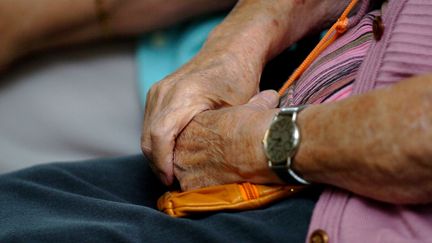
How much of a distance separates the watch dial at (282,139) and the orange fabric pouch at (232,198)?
6 centimetres

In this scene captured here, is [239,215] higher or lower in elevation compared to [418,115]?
lower

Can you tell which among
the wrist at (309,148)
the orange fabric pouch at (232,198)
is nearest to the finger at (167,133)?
the orange fabric pouch at (232,198)

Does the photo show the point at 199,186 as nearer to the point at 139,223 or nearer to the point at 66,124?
the point at 139,223

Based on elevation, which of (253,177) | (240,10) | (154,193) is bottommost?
(154,193)

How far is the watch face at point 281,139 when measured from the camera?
33.9 inches

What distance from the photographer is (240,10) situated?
4.14 ft

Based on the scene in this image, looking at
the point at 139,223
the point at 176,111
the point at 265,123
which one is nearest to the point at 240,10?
the point at 176,111

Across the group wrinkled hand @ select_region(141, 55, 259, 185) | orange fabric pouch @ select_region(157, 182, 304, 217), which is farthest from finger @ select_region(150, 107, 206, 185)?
orange fabric pouch @ select_region(157, 182, 304, 217)

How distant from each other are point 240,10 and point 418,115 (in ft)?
1.90

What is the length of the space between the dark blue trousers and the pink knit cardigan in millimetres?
56

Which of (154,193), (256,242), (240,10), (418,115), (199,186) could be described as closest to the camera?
(418,115)

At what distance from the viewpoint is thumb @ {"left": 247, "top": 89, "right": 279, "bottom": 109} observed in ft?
3.50

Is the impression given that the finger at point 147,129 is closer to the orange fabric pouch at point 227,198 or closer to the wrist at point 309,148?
the orange fabric pouch at point 227,198

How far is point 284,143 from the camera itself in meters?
0.87
